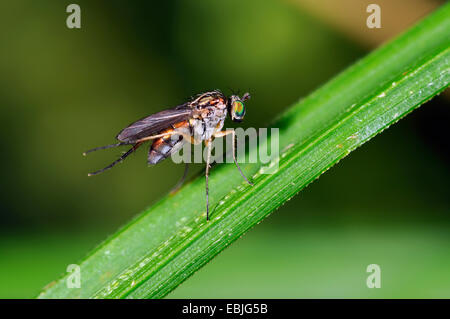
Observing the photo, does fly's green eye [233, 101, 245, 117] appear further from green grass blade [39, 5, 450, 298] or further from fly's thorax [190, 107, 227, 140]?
green grass blade [39, 5, 450, 298]

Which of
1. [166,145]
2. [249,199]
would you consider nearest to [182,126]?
[166,145]

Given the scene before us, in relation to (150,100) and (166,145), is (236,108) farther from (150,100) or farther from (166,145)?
(150,100)

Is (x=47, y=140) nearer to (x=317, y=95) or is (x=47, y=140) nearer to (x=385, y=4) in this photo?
(x=317, y=95)

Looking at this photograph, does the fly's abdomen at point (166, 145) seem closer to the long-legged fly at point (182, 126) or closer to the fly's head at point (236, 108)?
the long-legged fly at point (182, 126)

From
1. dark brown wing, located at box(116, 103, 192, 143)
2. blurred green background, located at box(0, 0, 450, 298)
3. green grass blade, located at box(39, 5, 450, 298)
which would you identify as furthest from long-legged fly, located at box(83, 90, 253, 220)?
blurred green background, located at box(0, 0, 450, 298)

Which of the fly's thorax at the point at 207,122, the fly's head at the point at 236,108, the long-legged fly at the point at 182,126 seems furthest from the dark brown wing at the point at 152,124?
the fly's head at the point at 236,108
